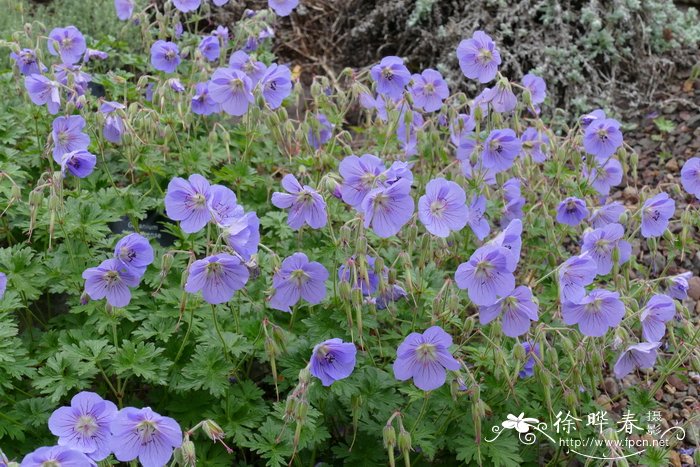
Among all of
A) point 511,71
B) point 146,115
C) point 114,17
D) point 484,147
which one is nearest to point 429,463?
point 484,147

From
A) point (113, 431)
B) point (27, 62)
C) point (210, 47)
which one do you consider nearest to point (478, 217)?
point (113, 431)

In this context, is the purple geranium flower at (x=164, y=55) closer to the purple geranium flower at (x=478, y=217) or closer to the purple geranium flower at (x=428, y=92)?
the purple geranium flower at (x=428, y=92)

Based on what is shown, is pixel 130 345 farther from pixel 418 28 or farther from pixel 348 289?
pixel 418 28

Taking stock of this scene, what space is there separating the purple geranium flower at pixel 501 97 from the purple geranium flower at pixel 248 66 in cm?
89

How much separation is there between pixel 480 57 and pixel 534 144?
497 mm

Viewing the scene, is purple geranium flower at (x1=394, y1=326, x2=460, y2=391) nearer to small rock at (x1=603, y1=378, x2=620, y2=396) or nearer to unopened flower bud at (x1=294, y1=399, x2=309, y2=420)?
unopened flower bud at (x1=294, y1=399, x2=309, y2=420)

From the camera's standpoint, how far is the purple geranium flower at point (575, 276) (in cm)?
227

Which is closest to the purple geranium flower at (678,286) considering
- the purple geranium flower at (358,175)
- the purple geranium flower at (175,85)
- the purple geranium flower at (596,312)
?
the purple geranium flower at (596,312)

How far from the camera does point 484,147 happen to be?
295cm

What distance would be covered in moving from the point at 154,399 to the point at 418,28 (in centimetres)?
330

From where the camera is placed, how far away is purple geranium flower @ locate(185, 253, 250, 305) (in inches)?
82.0

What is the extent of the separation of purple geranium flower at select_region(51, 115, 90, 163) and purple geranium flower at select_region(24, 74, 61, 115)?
4.0 inches

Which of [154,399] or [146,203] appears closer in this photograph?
[154,399]

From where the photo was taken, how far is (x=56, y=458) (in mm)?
1714
